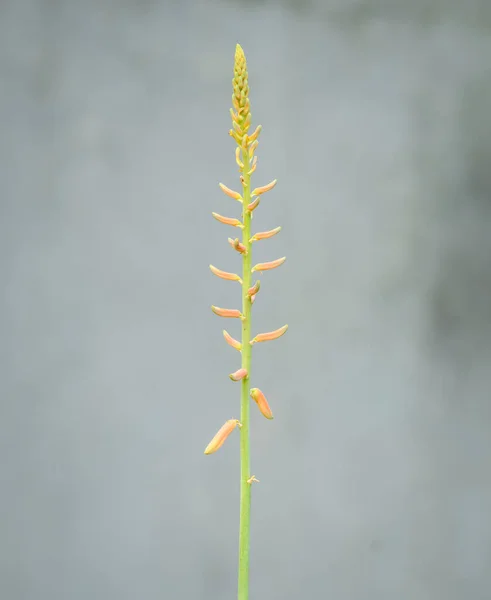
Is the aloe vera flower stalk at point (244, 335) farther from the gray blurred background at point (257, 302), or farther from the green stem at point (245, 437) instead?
the gray blurred background at point (257, 302)

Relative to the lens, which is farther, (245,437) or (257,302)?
(257,302)

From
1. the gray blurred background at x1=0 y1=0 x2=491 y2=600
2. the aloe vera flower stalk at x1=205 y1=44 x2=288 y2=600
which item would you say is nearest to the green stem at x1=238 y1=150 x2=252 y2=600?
the aloe vera flower stalk at x1=205 y1=44 x2=288 y2=600

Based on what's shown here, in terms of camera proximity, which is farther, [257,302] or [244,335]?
[257,302]

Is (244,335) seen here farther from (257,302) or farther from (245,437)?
(257,302)

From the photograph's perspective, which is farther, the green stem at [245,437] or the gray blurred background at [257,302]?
the gray blurred background at [257,302]

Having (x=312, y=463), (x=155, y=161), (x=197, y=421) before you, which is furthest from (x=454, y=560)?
(x=155, y=161)

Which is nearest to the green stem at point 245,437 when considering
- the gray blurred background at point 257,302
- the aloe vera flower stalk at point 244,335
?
the aloe vera flower stalk at point 244,335

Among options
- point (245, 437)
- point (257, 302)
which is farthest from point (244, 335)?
point (257, 302)

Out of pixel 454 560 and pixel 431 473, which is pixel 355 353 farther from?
pixel 454 560

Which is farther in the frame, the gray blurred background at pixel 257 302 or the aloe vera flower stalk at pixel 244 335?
the gray blurred background at pixel 257 302
